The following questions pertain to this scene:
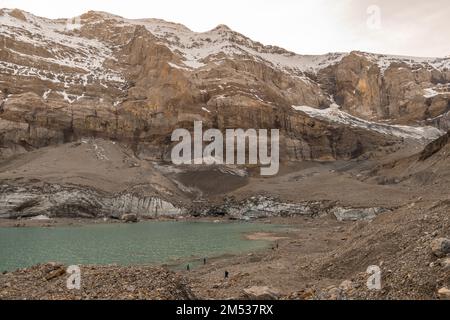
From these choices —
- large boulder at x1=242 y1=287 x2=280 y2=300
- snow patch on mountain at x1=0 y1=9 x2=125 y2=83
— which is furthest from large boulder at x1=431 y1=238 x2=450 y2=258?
snow patch on mountain at x1=0 y1=9 x2=125 y2=83

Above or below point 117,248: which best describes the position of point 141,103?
above

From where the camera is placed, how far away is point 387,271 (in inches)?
564

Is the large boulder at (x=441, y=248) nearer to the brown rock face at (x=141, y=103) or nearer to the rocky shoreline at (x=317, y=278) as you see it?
the rocky shoreline at (x=317, y=278)

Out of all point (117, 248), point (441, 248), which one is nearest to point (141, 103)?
point (117, 248)

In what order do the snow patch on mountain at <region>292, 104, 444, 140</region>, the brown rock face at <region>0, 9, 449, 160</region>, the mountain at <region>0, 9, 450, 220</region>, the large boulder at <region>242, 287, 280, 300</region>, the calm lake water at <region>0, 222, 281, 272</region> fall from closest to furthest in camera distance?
the large boulder at <region>242, 287, 280, 300</region> → the calm lake water at <region>0, 222, 281, 272</region> → the mountain at <region>0, 9, 450, 220</region> → the brown rock face at <region>0, 9, 449, 160</region> → the snow patch on mountain at <region>292, 104, 444, 140</region>

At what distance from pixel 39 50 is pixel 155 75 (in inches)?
1846

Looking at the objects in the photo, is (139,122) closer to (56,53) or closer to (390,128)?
(56,53)

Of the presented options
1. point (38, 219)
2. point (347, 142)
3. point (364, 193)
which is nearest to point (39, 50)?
point (38, 219)

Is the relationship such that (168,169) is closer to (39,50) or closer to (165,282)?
(39,50)

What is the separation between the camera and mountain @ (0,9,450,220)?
91.6 metres

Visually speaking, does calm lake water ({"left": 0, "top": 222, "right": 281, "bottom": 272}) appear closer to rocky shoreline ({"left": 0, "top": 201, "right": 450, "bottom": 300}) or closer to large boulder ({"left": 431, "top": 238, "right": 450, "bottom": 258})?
rocky shoreline ({"left": 0, "top": 201, "right": 450, "bottom": 300})

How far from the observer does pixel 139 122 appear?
462 ft

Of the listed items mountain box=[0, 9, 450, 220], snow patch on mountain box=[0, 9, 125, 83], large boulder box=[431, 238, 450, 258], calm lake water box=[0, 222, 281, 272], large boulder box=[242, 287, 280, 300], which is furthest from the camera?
snow patch on mountain box=[0, 9, 125, 83]

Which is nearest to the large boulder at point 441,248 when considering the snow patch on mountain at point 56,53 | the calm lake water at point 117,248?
the calm lake water at point 117,248
